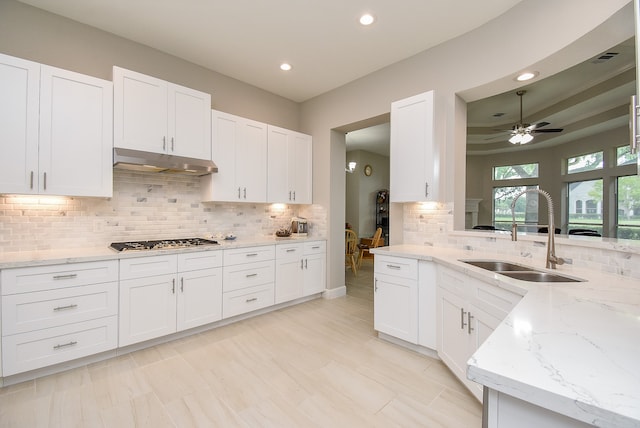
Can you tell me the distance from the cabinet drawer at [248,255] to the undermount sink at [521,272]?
7.18 feet

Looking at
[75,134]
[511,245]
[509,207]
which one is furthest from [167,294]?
[509,207]

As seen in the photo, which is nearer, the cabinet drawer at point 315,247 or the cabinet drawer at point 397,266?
the cabinet drawer at point 397,266

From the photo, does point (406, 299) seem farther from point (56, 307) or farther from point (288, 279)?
point (56, 307)

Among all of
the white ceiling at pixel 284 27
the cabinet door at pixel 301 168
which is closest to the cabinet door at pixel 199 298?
the cabinet door at pixel 301 168

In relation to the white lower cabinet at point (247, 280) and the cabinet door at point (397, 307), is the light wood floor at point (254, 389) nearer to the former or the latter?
the cabinet door at point (397, 307)

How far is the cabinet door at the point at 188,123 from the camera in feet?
9.45

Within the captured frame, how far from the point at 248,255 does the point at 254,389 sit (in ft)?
4.99

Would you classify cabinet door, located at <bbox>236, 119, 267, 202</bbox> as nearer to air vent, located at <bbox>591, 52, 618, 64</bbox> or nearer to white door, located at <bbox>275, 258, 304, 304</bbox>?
white door, located at <bbox>275, 258, 304, 304</bbox>

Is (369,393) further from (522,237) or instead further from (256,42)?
(256,42)

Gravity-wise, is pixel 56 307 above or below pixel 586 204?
below

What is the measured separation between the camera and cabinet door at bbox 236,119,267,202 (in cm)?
347

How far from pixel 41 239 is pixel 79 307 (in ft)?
2.70

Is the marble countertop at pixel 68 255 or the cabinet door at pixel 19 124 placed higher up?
the cabinet door at pixel 19 124

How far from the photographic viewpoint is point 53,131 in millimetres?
2273
